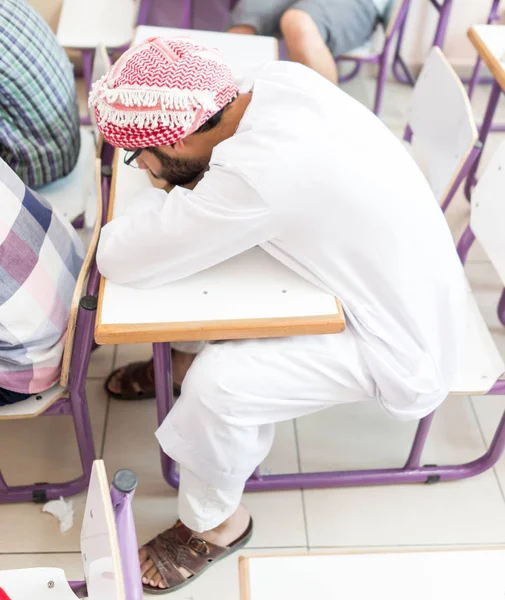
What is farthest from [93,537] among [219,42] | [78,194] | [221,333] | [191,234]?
[219,42]

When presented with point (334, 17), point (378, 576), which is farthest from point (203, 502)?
point (334, 17)

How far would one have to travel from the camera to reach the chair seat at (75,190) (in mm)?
1883

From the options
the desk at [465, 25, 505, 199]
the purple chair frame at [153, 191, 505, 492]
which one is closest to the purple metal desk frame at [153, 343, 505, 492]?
the purple chair frame at [153, 191, 505, 492]

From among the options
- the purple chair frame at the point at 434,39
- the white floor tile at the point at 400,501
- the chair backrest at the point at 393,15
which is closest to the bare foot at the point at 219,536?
the white floor tile at the point at 400,501

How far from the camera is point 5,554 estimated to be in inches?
64.8

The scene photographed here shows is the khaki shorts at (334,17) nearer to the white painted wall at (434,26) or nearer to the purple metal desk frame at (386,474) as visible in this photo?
the white painted wall at (434,26)

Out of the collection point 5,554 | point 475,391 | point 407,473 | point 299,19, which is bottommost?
point 5,554

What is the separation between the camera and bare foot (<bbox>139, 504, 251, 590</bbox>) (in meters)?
1.59

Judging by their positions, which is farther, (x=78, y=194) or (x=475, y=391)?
(x=78, y=194)

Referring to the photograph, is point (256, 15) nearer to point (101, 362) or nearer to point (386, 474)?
point (101, 362)

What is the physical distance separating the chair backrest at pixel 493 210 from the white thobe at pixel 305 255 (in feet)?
0.76

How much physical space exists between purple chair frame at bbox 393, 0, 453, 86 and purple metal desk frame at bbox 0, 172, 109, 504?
2.10 metres

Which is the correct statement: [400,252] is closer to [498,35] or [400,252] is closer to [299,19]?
[498,35]

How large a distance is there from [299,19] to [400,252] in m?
1.76
